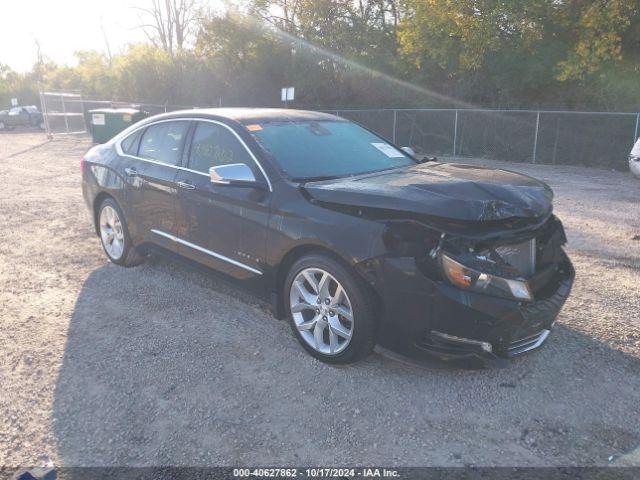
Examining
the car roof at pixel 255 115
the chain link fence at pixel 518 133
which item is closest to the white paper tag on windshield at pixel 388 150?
the car roof at pixel 255 115

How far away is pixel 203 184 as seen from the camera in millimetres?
4266

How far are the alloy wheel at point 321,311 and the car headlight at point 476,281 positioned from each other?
68 cm

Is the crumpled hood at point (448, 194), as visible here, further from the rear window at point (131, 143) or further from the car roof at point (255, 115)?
the rear window at point (131, 143)

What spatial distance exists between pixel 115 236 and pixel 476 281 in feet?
13.3

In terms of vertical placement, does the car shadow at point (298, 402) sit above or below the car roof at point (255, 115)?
below

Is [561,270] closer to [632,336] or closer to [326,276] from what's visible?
[632,336]

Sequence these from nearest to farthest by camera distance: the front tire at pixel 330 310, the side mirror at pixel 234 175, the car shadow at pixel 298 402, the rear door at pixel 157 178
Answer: the car shadow at pixel 298 402, the front tire at pixel 330 310, the side mirror at pixel 234 175, the rear door at pixel 157 178

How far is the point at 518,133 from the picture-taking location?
16234 millimetres

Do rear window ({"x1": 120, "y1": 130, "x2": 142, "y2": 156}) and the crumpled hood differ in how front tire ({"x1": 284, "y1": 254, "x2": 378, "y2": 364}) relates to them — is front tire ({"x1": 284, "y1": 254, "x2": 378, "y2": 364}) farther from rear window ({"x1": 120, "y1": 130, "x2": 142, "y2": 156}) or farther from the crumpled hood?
rear window ({"x1": 120, "y1": 130, "x2": 142, "y2": 156})

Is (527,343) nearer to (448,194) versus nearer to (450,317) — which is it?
(450,317)

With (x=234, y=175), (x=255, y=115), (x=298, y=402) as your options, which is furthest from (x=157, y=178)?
(x=298, y=402)

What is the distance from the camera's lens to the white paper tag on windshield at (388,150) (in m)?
4.66

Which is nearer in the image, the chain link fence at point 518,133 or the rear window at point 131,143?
Result: the rear window at point 131,143

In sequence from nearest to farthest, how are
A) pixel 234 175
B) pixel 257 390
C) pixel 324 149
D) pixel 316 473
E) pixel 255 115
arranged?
pixel 316 473 → pixel 257 390 → pixel 234 175 → pixel 324 149 → pixel 255 115
